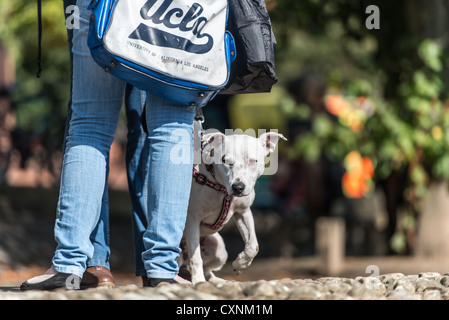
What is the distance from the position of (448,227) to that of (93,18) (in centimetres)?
652

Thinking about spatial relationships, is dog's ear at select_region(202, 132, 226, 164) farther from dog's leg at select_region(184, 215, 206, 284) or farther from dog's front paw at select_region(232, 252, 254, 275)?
dog's front paw at select_region(232, 252, 254, 275)

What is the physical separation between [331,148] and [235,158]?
4.68 m

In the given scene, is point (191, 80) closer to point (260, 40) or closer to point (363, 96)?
point (260, 40)

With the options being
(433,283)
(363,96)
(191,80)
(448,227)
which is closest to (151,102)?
(191,80)

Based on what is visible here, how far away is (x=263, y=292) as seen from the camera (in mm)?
3074

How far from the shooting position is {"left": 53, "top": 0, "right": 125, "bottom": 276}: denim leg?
3.27 m

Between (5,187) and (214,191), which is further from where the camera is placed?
(5,187)

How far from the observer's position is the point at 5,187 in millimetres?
11375

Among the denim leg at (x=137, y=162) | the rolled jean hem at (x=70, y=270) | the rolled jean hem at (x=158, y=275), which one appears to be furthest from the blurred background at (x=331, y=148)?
the rolled jean hem at (x=70, y=270)

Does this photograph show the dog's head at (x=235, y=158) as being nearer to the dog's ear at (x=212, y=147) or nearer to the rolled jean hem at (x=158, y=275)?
the dog's ear at (x=212, y=147)

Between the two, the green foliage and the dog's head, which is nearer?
the dog's head

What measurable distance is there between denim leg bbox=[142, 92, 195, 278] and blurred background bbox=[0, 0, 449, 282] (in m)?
3.45

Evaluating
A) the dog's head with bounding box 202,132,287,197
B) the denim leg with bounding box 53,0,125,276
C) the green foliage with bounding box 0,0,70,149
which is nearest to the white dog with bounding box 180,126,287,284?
the dog's head with bounding box 202,132,287,197

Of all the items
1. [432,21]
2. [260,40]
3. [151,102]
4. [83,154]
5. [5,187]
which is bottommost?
[5,187]
